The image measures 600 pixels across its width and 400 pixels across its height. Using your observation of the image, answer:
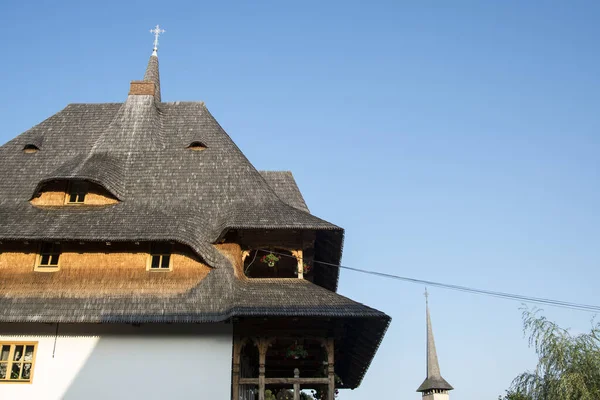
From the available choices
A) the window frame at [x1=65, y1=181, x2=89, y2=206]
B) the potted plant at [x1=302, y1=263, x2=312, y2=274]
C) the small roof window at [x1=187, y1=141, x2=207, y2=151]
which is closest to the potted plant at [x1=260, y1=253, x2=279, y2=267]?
the potted plant at [x1=302, y1=263, x2=312, y2=274]

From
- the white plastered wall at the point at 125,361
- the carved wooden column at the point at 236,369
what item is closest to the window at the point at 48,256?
the white plastered wall at the point at 125,361

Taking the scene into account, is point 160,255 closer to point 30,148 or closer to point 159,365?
point 159,365

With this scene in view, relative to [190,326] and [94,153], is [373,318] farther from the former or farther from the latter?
[94,153]

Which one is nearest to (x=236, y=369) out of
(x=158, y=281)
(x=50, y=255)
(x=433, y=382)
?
(x=158, y=281)

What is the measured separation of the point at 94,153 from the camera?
19.1 m

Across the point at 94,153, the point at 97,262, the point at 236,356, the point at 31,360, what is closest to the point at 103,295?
the point at 97,262

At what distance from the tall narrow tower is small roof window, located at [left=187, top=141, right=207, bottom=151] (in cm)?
4736

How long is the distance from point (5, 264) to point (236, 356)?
21.6 feet

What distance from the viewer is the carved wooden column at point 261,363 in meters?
Result: 14.8

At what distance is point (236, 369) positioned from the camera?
1488 centimetres

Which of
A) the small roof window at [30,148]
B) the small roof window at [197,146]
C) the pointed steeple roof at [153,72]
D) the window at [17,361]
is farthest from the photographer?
the pointed steeple roof at [153,72]

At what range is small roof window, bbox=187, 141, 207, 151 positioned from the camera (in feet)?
64.6

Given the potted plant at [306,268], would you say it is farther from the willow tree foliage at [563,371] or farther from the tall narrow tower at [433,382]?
the tall narrow tower at [433,382]

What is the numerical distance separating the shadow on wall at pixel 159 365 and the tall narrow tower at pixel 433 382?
162 feet
